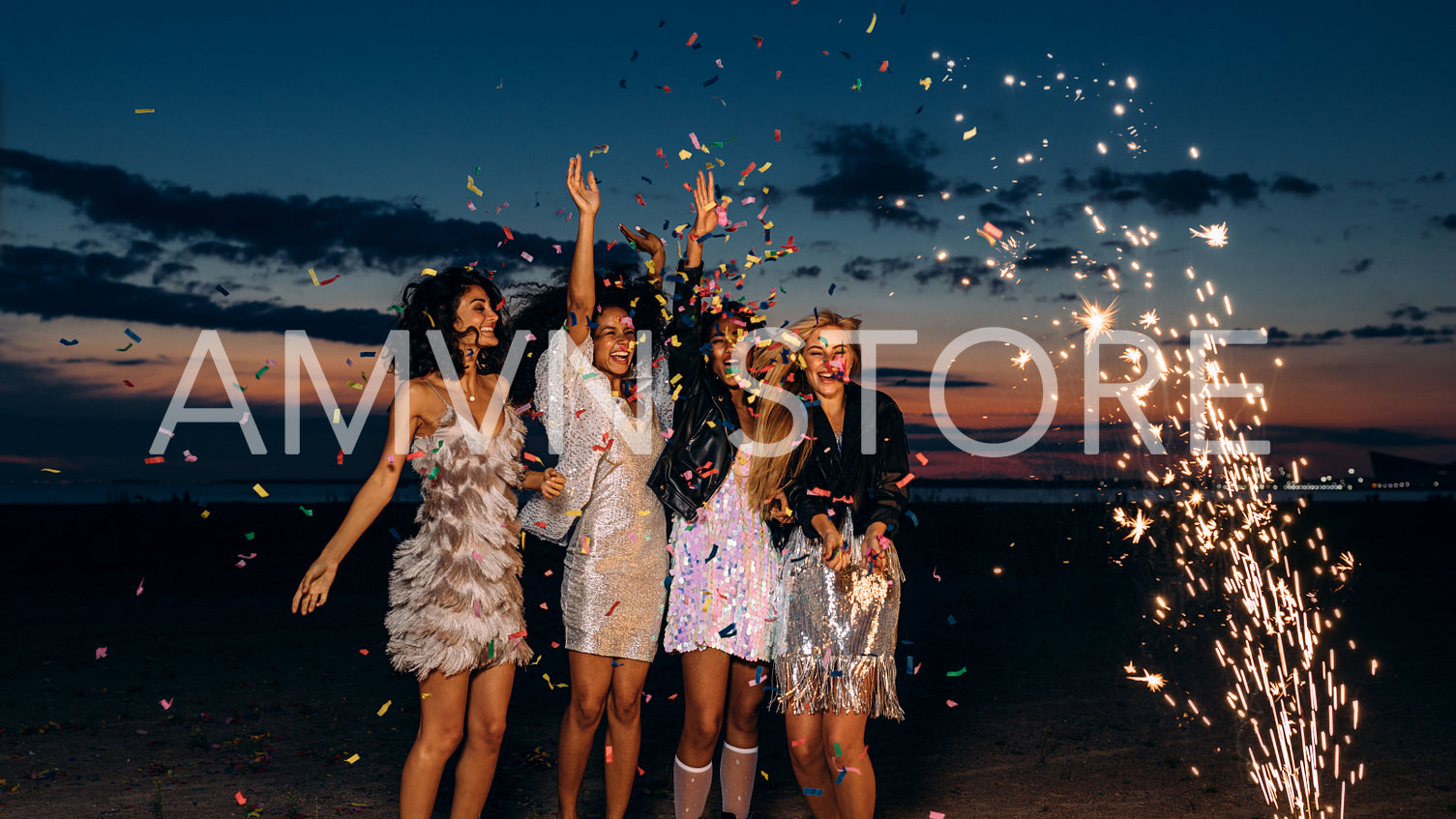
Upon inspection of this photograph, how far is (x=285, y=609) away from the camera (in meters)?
14.2

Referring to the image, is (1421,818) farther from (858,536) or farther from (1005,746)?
(858,536)

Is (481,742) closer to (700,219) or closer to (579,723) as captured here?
(579,723)

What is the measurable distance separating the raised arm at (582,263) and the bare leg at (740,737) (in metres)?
1.63

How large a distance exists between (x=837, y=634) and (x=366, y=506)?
76.7 inches

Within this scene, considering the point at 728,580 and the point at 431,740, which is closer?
the point at 431,740

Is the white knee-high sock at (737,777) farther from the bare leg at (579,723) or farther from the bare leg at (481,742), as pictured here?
the bare leg at (481,742)

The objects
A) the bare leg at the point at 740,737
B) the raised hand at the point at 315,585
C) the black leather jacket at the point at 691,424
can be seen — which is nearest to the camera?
the raised hand at the point at 315,585

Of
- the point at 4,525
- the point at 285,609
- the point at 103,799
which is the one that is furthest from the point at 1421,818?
the point at 4,525

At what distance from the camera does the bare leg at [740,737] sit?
4.60 meters

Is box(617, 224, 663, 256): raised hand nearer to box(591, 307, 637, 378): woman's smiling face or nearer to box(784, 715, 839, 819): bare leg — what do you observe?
box(591, 307, 637, 378): woman's smiling face

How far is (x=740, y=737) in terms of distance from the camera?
15.3 ft

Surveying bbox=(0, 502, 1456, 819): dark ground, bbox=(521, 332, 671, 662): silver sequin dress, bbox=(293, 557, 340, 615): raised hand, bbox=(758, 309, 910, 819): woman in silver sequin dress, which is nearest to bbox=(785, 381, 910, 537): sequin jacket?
bbox=(758, 309, 910, 819): woman in silver sequin dress

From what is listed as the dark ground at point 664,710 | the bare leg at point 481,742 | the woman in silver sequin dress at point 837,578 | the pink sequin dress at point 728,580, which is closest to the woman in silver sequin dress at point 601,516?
the pink sequin dress at point 728,580

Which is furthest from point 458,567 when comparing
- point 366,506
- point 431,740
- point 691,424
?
point 691,424
